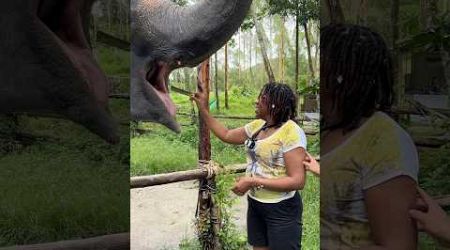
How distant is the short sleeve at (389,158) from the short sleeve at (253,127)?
3.43 feet

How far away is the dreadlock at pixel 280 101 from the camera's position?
252 cm

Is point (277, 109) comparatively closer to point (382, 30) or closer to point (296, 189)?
point (296, 189)

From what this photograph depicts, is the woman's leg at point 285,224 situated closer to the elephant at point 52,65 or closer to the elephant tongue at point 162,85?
the elephant tongue at point 162,85

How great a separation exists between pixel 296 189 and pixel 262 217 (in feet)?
0.77

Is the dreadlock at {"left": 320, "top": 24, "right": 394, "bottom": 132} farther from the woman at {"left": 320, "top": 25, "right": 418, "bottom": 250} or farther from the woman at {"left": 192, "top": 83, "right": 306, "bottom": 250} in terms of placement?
the woman at {"left": 192, "top": 83, "right": 306, "bottom": 250}

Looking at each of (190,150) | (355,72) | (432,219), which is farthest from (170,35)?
(432,219)

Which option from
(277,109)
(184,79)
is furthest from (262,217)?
(184,79)

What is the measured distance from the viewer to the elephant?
5.35 feet

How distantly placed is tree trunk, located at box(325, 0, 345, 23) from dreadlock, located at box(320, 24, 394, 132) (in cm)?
2

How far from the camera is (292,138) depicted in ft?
8.00

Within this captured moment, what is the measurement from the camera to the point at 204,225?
2.87 metres

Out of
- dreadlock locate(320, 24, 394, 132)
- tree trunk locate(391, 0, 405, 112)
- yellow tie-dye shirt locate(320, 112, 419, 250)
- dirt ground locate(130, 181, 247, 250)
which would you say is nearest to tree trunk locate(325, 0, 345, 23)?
dreadlock locate(320, 24, 394, 132)

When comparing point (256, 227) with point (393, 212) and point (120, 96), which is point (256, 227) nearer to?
Result: point (120, 96)

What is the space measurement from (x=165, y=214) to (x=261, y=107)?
66cm
